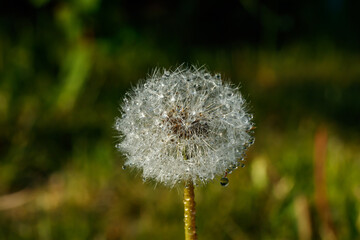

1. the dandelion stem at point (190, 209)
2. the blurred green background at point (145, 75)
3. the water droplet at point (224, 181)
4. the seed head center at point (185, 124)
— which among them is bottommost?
the dandelion stem at point (190, 209)

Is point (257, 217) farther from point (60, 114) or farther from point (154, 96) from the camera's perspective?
point (60, 114)

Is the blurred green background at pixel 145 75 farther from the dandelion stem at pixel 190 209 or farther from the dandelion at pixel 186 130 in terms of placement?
the dandelion stem at pixel 190 209

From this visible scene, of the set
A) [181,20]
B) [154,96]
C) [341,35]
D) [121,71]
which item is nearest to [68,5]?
[121,71]

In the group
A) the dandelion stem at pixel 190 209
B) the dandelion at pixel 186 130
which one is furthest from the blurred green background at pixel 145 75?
the dandelion stem at pixel 190 209

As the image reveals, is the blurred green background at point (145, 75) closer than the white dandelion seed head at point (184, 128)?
No

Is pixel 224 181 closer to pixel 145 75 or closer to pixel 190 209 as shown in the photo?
pixel 190 209

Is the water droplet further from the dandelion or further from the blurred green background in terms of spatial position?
the blurred green background

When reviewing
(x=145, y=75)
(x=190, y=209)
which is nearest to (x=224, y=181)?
(x=190, y=209)
